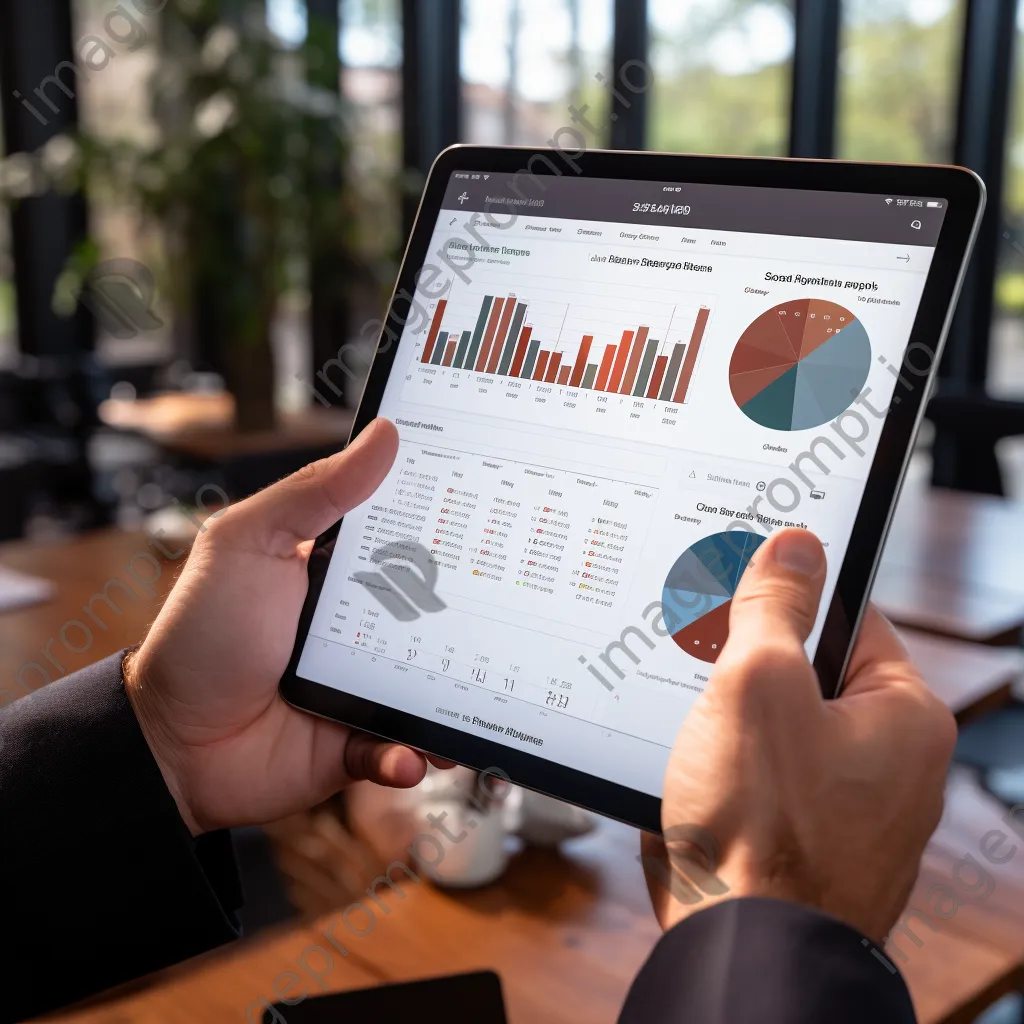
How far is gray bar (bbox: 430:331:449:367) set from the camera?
78 centimetres

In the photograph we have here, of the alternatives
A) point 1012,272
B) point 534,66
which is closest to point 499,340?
point 1012,272

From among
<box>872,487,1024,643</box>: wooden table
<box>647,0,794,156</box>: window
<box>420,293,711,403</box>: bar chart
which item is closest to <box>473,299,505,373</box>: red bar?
<box>420,293,711,403</box>: bar chart

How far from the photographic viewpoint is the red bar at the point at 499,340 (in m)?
0.75

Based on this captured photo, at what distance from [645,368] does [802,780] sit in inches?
11.0

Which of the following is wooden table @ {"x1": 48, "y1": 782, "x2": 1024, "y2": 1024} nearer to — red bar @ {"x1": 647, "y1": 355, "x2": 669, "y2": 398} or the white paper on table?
red bar @ {"x1": 647, "y1": 355, "x2": 669, "y2": 398}

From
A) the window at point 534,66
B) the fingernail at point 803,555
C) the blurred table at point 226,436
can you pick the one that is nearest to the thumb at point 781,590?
the fingernail at point 803,555

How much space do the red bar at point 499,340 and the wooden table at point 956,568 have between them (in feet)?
2.62

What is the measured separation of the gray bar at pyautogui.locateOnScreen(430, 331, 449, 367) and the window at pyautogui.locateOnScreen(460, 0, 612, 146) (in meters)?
2.85

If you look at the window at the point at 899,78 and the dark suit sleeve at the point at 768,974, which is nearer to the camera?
the dark suit sleeve at the point at 768,974

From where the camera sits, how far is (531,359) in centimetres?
73

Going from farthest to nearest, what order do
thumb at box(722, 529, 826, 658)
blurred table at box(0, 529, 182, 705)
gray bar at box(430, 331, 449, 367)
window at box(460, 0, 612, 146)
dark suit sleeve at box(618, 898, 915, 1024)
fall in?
1. window at box(460, 0, 612, 146)
2. blurred table at box(0, 529, 182, 705)
3. gray bar at box(430, 331, 449, 367)
4. thumb at box(722, 529, 826, 658)
5. dark suit sleeve at box(618, 898, 915, 1024)

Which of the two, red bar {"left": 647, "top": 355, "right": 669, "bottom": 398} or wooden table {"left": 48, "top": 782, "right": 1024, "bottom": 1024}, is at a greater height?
red bar {"left": 647, "top": 355, "right": 669, "bottom": 398}

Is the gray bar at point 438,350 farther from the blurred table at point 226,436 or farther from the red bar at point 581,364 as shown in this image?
the blurred table at point 226,436

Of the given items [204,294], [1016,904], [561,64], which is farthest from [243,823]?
[561,64]
